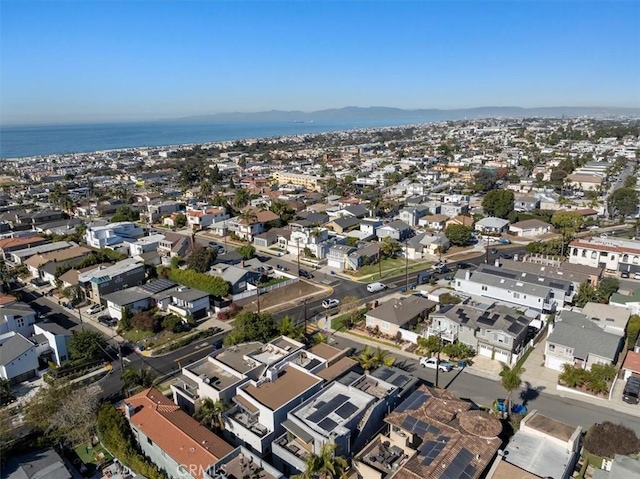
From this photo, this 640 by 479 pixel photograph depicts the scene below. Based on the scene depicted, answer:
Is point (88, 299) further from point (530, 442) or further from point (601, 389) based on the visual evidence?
point (601, 389)

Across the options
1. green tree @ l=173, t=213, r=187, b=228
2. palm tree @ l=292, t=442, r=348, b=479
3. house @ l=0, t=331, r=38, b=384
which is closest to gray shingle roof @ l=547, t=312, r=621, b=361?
palm tree @ l=292, t=442, r=348, b=479

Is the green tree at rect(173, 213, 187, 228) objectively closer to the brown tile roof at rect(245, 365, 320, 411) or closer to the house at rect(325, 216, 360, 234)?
the house at rect(325, 216, 360, 234)

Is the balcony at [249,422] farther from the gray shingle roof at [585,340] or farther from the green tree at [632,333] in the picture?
the green tree at [632,333]

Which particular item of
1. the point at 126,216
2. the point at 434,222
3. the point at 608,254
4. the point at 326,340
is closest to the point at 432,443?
the point at 326,340

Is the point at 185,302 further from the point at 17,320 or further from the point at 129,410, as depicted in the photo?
the point at 129,410

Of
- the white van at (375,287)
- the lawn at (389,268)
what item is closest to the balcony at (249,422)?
the white van at (375,287)

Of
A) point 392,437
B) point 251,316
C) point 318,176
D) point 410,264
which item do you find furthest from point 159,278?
point 318,176
